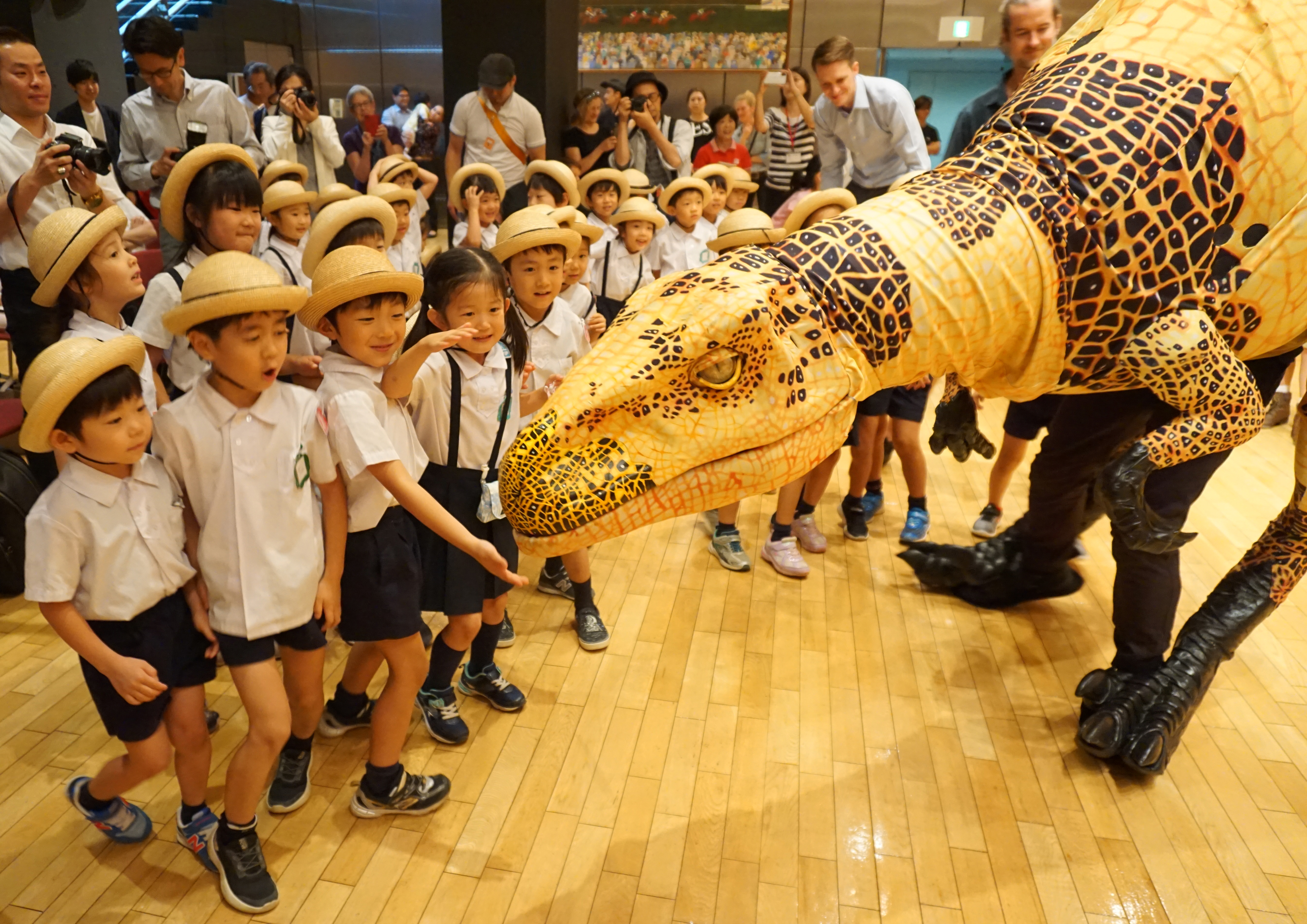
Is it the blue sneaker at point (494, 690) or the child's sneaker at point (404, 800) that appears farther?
the blue sneaker at point (494, 690)

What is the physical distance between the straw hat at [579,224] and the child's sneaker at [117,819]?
2027 millimetres

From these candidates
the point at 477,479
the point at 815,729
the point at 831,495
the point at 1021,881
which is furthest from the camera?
the point at 831,495

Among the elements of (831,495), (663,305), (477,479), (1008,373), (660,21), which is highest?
(660,21)

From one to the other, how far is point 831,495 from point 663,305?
9.88ft

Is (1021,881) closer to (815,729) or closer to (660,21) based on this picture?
(815,729)

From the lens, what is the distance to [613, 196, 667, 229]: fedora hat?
383cm

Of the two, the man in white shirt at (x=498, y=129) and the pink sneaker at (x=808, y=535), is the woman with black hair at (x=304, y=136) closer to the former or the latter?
the man in white shirt at (x=498, y=129)

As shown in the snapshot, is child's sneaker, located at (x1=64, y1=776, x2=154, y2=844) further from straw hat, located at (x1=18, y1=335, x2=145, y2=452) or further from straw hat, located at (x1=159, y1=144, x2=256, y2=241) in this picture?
straw hat, located at (x1=159, y1=144, x2=256, y2=241)

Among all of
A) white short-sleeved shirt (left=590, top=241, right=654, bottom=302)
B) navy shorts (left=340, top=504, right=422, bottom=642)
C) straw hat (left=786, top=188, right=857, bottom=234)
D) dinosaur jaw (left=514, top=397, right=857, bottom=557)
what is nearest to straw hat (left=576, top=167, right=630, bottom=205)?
white short-sleeved shirt (left=590, top=241, right=654, bottom=302)

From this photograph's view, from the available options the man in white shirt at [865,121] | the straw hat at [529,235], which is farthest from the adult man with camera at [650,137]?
the straw hat at [529,235]

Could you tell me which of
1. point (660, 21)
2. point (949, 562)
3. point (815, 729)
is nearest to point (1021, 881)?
point (815, 729)

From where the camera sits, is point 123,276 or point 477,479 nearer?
point 123,276

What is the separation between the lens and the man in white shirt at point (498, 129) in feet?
15.8

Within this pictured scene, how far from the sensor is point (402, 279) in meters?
1.80
